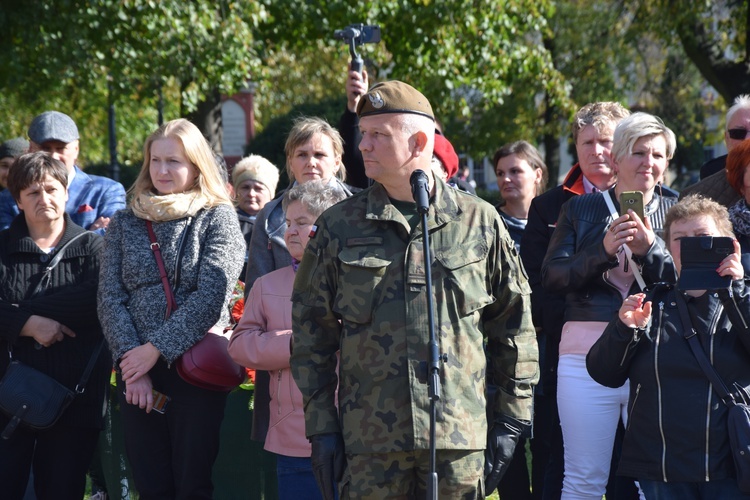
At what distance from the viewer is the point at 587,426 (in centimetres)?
447

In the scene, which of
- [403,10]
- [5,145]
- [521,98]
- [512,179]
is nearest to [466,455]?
[512,179]

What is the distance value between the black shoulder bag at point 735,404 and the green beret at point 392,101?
4.70 feet

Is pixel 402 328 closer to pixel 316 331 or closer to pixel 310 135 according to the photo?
pixel 316 331

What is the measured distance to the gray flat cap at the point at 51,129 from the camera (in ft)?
20.5

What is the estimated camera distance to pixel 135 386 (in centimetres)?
451

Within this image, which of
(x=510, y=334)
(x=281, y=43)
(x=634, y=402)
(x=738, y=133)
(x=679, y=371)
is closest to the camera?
(x=510, y=334)

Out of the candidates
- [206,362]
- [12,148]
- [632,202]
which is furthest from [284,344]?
[12,148]

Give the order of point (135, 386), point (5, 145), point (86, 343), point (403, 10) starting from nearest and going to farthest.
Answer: point (135, 386) < point (86, 343) < point (5, 145) < point (403, 10)

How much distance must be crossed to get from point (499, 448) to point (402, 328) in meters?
0.59

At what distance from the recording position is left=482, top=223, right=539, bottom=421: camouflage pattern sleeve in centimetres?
362

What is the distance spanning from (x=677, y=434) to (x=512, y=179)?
263cm

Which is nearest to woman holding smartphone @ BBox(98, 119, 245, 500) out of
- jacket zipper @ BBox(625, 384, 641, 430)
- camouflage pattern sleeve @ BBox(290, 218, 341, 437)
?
camouflage pattern sleeve @ BBox(290, 218, 341, 437)

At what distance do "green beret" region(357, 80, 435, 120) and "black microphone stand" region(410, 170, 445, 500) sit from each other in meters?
0.30

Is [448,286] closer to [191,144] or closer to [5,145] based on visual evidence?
[191,144]
